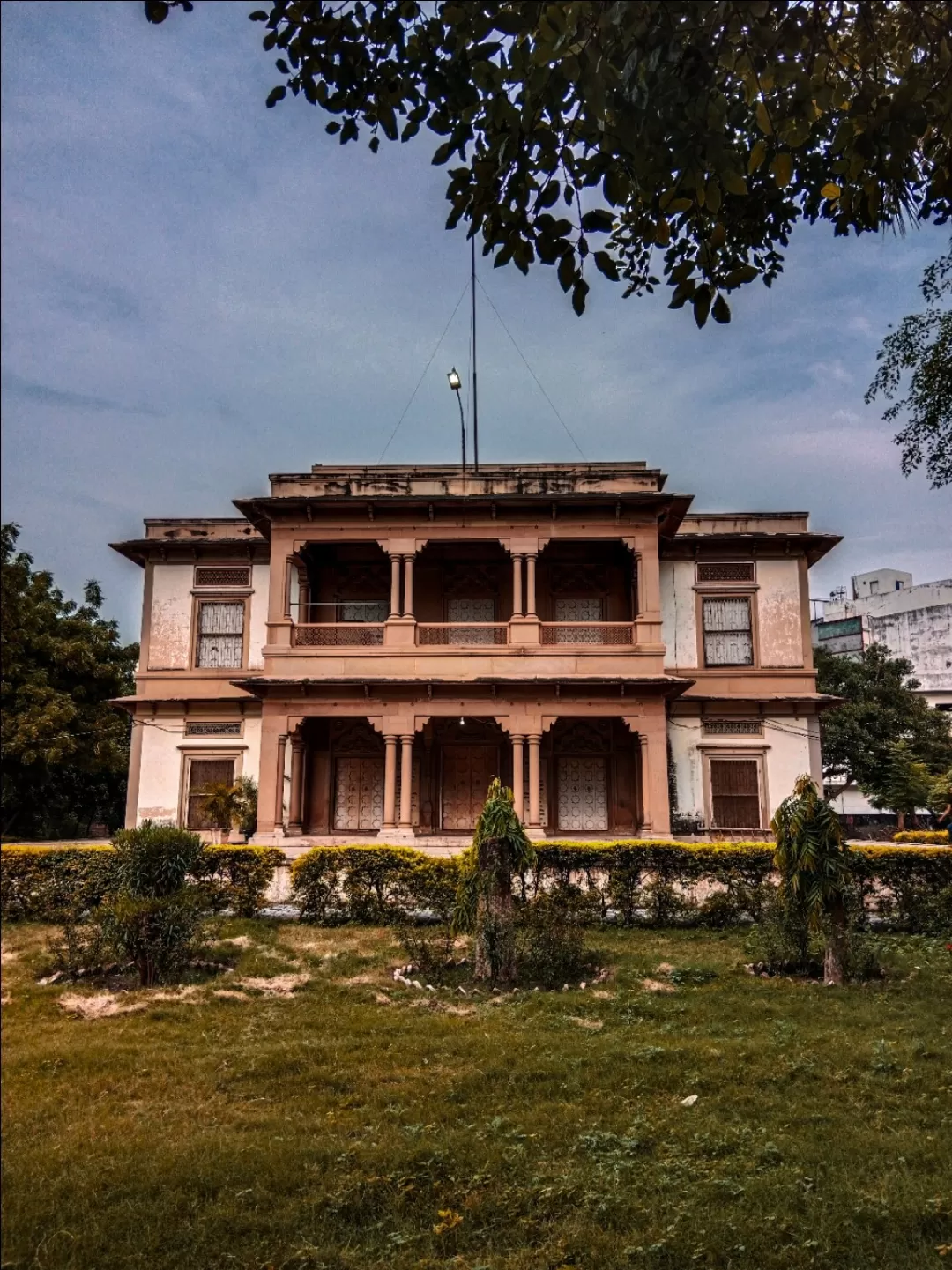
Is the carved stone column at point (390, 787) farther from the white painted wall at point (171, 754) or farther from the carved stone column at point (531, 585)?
the carved stone column at point (531, 585)

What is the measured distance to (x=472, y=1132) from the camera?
4680 millimetres

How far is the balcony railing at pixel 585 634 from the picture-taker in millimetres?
17703

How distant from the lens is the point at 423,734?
1880 centimetres

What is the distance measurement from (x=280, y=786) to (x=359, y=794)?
2.08 metres

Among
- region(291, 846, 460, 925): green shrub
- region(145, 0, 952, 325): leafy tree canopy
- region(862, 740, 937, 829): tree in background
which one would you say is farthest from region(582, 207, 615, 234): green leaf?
region(862, 740, 937, 829): tree in background

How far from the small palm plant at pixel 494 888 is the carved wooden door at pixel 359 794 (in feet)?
32.9

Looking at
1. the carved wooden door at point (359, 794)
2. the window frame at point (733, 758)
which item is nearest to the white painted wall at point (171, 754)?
the carved wooden door at point (359, 794)

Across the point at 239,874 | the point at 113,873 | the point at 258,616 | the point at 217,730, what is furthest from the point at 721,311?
the point at 217,730

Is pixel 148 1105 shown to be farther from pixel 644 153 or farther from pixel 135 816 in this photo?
pixel 135 816

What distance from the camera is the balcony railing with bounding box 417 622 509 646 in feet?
58.1

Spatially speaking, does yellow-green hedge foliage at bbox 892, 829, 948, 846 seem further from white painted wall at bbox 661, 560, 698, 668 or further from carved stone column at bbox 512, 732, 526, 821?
carved stone column at bbox 512, 732, 526, 821

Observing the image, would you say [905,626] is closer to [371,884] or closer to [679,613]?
[679,613]

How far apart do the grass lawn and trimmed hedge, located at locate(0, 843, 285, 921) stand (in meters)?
2.69

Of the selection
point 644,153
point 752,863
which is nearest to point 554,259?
point 644,153
